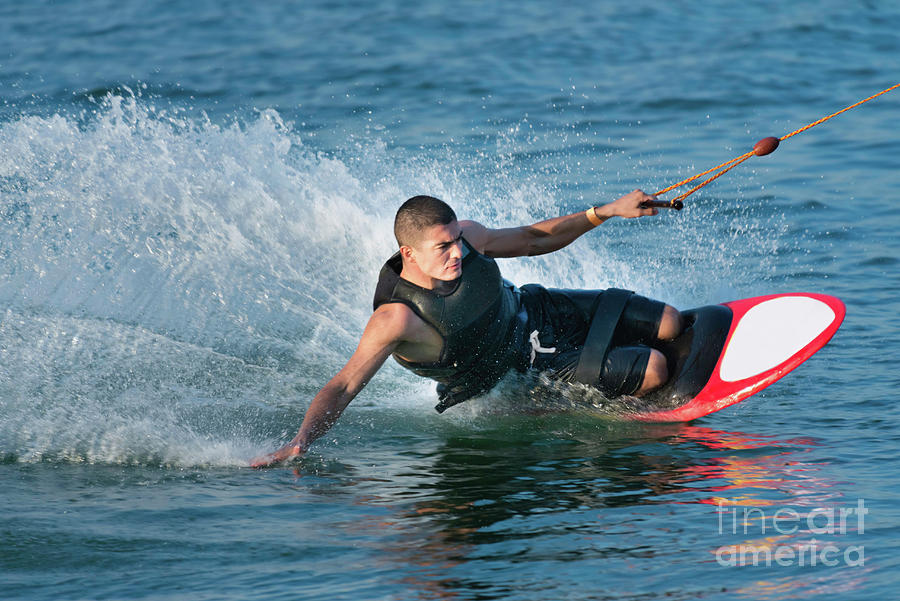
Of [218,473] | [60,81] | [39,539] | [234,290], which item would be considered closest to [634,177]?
[234,290]

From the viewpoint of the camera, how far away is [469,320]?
589 centimetres

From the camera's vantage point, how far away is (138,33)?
63.7 ft

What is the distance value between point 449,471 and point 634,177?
618 cm

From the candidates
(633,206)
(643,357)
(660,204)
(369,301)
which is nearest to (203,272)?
(369,301)

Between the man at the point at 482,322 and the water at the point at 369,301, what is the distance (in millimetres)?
377

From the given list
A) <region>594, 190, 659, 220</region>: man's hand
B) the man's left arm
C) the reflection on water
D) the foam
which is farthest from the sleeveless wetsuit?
the foam

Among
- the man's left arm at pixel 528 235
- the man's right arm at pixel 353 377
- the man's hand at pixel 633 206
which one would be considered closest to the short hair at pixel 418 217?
the man's right arm at pixel 353 377

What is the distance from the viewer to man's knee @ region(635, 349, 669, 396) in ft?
21.0

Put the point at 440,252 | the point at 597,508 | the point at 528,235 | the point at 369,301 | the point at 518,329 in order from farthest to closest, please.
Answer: the point at 369,301 → the point at 528,235 → the point at 518,329 → the point at 440,252 → the point at 597,508

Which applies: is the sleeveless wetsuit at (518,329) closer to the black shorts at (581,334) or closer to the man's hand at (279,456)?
the black shorts at (581,334)

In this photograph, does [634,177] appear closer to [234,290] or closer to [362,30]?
[234,290]

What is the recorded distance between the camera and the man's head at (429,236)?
18.4 feet

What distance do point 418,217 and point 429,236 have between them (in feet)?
0.34

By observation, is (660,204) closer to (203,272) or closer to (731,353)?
(731,353)
